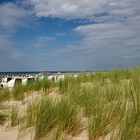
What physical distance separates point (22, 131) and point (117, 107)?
157cm

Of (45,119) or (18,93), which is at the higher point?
(18,93)

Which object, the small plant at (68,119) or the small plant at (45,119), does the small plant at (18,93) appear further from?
the small plant at (68,119)

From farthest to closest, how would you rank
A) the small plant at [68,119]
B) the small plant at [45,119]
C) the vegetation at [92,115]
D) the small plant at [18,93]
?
1. the small plant at [18,93]
2. the small plant at [45,119]
3. the small plant at [68,119]
4. the vegetation at [92,115]

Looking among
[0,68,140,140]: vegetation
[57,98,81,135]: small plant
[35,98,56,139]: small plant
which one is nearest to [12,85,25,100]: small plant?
[0,68,140,140]: vegetation

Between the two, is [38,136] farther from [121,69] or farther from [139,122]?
[121,69]

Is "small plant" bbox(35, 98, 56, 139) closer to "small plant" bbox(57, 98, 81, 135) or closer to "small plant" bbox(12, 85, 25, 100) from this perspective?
"small plant" bbox(57, 98, 81, 135)

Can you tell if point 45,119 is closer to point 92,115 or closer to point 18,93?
point 92,115

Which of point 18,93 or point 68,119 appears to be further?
point 18,93

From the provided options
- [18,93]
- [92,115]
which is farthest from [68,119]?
[18,93]

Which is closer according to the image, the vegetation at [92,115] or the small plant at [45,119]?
the vegetation at [92,115]

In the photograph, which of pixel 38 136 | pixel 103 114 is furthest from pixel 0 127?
pixel 103 114

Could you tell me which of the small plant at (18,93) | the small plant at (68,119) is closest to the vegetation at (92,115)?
the small plant at (68,119)

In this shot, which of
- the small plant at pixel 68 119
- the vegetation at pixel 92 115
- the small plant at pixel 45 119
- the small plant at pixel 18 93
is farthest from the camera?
the small plant at pixel 18 93

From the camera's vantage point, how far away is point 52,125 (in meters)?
4.48
